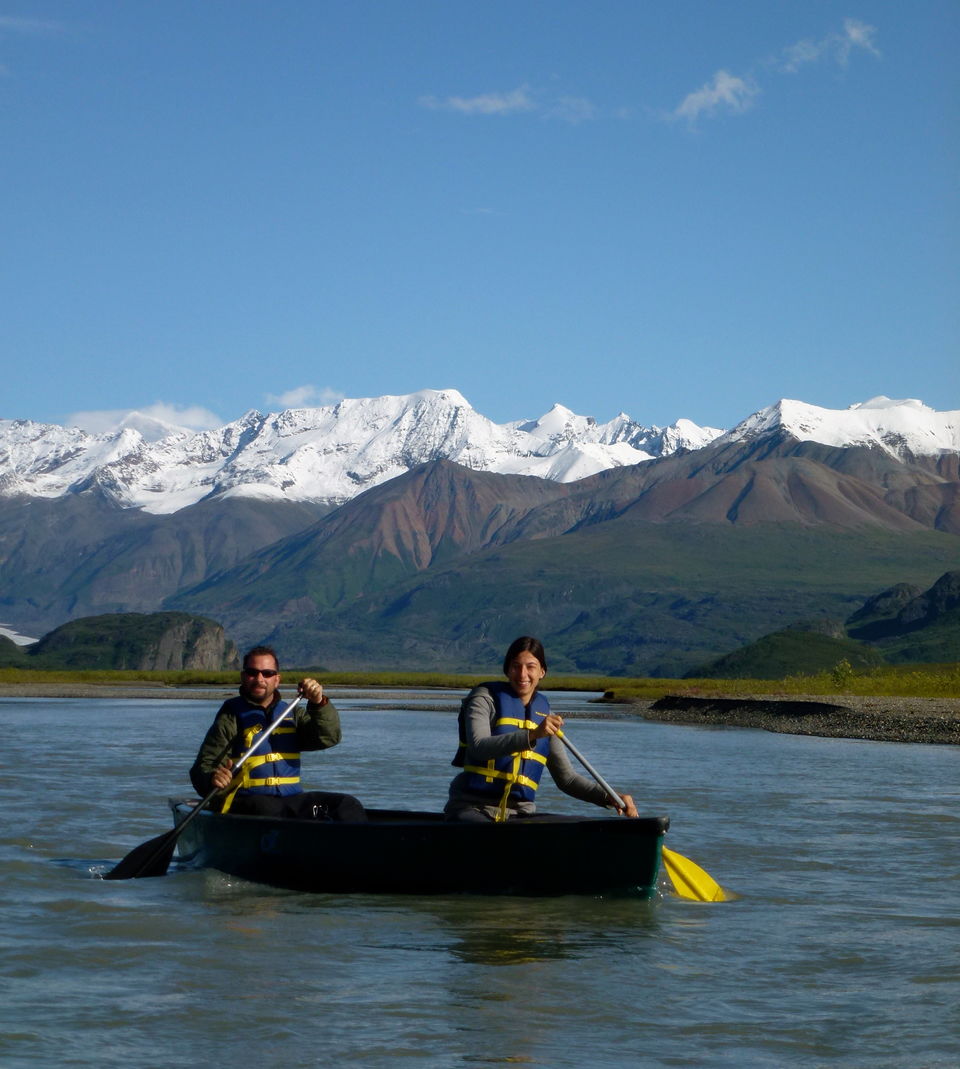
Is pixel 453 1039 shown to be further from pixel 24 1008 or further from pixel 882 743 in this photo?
pixel 882 743

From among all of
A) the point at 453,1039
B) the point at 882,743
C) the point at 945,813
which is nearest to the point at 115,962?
the point at 453,1039

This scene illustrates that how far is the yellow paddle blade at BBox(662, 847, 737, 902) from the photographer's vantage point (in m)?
19.8

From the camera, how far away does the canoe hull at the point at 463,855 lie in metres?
18.0

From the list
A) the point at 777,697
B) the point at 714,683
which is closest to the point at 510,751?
the point at 777,697

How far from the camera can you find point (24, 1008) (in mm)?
13812

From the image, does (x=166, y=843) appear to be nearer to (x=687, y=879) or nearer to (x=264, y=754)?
(x=264, y=754)

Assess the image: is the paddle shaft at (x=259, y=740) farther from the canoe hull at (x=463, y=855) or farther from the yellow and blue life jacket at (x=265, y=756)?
the canoe hull at (x=463, y=855)

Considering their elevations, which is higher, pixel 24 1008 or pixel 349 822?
pixel 349 822

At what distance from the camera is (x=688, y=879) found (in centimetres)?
1983

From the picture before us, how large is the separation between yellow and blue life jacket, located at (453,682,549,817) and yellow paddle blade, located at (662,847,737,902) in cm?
235

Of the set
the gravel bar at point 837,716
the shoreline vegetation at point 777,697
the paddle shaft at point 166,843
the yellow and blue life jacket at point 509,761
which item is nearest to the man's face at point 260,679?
the paddle shaft at point 166,843

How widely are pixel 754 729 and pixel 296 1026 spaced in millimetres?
71839

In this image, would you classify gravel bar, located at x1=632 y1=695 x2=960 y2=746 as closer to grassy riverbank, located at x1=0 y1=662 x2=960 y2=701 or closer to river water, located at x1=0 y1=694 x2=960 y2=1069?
grassy riverbank, located at x1=0 y1=662 x2=960 y2=701

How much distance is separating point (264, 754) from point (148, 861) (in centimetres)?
273
